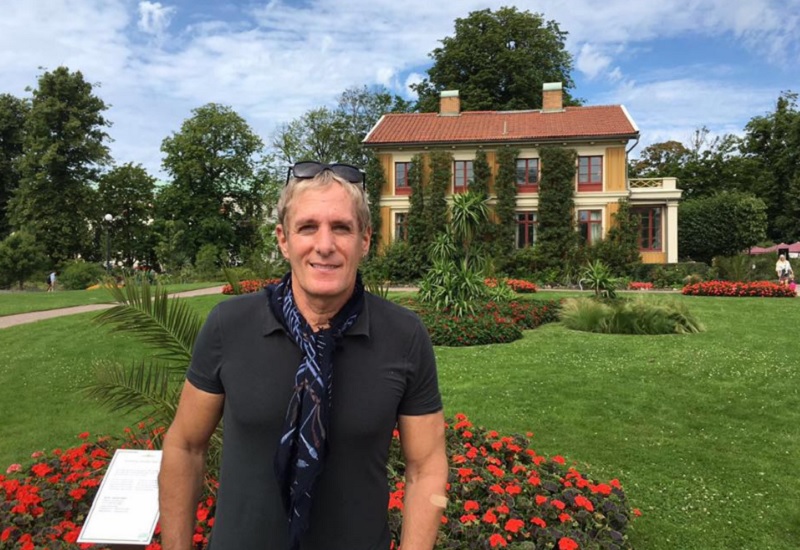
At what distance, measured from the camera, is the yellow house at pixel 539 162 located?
30328mm

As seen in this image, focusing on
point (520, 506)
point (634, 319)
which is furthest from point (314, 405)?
point (634, 319)

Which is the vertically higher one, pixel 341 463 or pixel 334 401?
pixel 334 401

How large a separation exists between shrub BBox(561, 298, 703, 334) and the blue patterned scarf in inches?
477

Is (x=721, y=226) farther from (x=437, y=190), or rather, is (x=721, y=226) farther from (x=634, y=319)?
(x=634, y=319)

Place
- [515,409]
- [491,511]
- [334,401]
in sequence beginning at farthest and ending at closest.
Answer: [515,409] < [491,511] < [334,401]

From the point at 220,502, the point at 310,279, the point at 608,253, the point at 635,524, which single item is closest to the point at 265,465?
the point at 220,502

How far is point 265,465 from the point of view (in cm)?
173

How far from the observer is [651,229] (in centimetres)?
3131

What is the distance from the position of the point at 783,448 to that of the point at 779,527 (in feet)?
6.26

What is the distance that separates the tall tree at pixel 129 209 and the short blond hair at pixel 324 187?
44151 millimetres

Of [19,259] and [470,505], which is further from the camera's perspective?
[19,259]

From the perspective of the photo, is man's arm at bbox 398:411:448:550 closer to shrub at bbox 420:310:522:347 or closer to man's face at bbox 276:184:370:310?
man's face at bbox 276:184:370:310

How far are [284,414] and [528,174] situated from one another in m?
31.3

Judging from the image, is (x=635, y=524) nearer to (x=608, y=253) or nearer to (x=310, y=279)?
(x=310, y=279)
